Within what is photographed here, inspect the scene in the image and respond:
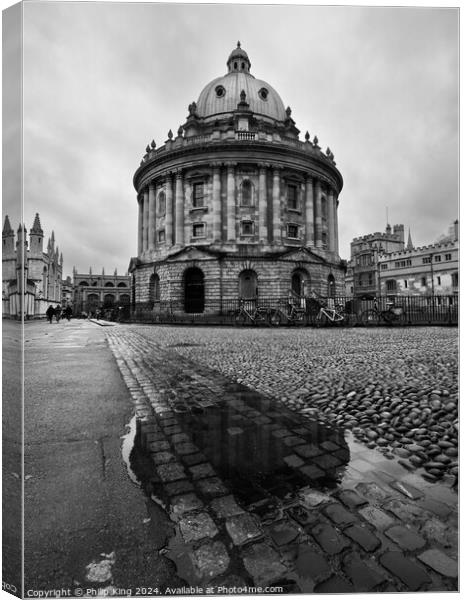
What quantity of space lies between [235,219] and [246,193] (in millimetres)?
2768

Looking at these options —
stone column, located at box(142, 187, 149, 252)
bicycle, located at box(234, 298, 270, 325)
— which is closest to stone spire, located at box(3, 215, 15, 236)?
bicycle, located at box(234, 298, 270, 325)

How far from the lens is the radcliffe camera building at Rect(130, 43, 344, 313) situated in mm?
28531

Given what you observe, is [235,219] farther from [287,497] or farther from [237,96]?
[287,497]

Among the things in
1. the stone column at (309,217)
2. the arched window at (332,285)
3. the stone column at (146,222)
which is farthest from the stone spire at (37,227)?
the stone column at (146,222)

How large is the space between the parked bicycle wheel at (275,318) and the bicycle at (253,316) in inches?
12.6

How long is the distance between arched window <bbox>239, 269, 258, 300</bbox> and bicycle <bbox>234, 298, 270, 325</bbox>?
5795mm

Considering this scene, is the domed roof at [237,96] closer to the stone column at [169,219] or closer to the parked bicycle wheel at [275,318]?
the stone column at [169,219]

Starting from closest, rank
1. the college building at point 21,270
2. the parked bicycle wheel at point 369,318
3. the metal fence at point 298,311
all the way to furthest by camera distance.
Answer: the college building at point 21,270
the metal fence at point 298,311
the parked bicycle wheel at point 369,318

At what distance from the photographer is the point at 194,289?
2933 cm

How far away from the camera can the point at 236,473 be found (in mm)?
2199

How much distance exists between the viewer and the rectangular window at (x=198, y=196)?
30.8 m

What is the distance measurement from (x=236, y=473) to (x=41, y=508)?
1121mm

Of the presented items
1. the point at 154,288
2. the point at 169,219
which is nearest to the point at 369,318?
the point at 154,288

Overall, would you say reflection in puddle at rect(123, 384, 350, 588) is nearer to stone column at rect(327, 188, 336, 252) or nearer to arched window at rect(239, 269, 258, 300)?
arched window at rect(239, 269, 258, 300)
